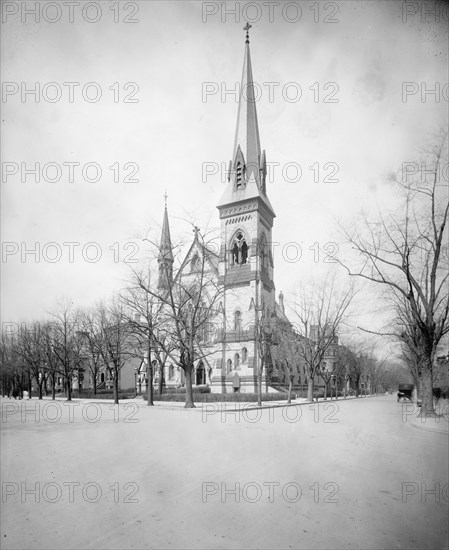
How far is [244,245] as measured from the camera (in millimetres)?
45938

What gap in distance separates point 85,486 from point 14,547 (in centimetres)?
206

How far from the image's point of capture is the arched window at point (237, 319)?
143 feet

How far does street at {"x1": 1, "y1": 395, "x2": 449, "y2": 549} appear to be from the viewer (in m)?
4.39

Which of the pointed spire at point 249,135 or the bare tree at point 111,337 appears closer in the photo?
the bare tree at point 111,337

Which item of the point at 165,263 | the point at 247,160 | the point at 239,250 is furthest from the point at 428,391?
the point at 247,160

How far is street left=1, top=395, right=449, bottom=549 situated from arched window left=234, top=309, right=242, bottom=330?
3278 centimetres

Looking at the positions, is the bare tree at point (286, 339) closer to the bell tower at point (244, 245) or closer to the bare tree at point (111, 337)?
the bell tower at point (244, 245)

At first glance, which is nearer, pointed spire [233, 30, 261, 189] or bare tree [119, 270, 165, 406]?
bare tree [119, 270, 165, 406]

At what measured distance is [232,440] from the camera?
35.0ft

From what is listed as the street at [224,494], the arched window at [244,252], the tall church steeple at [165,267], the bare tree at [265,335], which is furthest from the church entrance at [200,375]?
the street at [224,494]

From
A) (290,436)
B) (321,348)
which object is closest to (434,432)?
(290,436)

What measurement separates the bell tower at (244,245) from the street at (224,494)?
31.9 metres

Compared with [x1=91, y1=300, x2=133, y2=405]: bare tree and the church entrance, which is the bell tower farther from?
[x1=91, y1=300, x2=133, y2=405]: bare tree

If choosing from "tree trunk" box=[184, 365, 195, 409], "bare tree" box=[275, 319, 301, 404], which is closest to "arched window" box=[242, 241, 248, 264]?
"bare tree" box=[275, 319, 301, 404]
